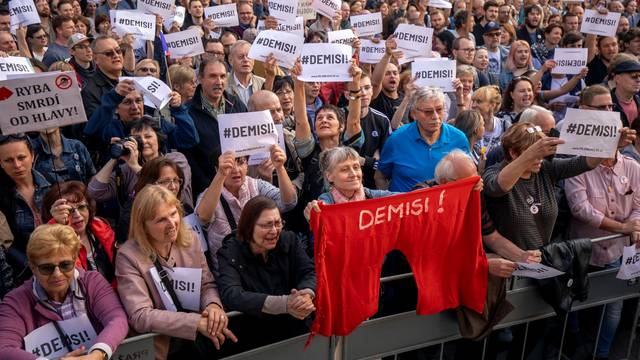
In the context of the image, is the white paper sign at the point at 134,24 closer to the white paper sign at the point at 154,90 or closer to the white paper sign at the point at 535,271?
the white paper sign at the point at 154,90

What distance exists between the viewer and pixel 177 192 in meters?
4.27

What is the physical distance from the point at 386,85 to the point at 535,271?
10.7 ft

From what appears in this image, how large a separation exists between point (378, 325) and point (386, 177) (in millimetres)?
1784

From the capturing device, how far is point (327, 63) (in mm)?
5766

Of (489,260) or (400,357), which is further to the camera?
(400,357)

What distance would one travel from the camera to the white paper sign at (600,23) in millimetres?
8938

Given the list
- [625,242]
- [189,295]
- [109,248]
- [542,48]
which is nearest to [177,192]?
[109,248]

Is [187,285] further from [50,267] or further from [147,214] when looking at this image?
[50,267]

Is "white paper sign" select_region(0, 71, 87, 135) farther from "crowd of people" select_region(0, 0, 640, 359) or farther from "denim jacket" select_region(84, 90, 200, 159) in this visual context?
"denim jacket" select_region(84, 90, 200, 159)

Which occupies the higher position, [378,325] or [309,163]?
[309,163]

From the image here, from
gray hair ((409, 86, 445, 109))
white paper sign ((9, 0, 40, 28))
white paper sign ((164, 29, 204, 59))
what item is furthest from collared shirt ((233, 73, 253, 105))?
white paper sign ((9, 0, 40, 28))

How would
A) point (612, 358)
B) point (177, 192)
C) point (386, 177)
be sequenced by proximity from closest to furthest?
point (177, 192)
point (612, 358)
point (386, 177)

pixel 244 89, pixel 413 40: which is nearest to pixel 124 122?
pixel 244 89

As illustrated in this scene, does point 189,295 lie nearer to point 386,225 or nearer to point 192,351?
point 192,351
